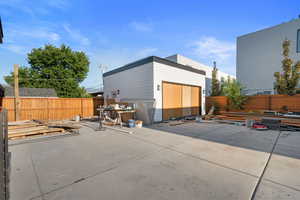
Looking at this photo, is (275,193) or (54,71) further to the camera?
(54,71)

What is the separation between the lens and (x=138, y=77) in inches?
345

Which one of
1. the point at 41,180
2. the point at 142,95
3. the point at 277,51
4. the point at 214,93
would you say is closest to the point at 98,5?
the point at 142,95

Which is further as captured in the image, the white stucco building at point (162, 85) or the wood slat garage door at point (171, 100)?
the wood slat garage door at point (171, 100)

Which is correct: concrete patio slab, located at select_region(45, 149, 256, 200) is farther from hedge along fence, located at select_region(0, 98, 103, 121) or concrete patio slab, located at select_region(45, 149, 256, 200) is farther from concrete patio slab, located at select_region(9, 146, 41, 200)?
hedge along fence, located at select_region(0, 98, 103, 121)

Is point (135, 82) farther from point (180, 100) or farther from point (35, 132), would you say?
point (35, 132)

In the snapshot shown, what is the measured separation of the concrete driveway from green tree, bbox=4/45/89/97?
60.2 feet

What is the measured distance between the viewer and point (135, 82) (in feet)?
29.6

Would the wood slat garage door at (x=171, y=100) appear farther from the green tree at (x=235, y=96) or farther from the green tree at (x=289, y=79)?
the green tree at (x=289, y=79)

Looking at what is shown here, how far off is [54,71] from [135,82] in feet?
55.1

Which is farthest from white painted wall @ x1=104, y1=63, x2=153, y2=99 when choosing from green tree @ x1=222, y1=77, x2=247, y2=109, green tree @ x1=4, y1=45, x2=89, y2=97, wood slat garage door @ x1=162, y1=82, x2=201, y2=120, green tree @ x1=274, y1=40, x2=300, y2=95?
green tree @ x1=4, y1=45, x2=89, y2=97

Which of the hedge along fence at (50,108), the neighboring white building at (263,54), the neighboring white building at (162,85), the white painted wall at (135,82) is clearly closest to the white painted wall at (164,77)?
the neighboring white building at (162,85)

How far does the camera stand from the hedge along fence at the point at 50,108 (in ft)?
28.4

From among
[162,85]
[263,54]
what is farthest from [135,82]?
[263,54]

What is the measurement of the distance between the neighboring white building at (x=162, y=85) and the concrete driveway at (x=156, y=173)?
480 centimetres
